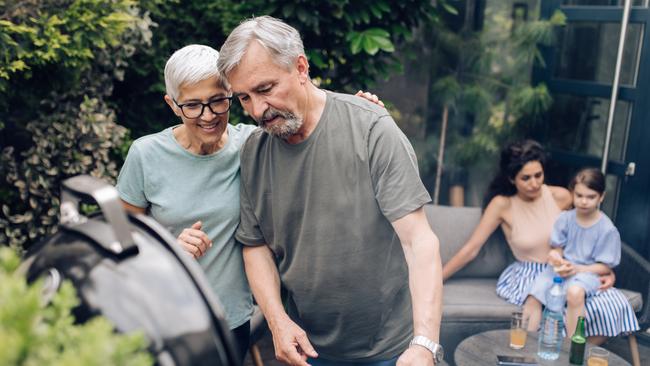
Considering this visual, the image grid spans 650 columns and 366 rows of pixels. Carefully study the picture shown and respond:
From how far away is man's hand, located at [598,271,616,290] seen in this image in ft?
12.8

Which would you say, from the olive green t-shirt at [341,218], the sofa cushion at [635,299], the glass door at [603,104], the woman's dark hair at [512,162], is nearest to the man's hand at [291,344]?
the olive green t-shirt at [341,218]

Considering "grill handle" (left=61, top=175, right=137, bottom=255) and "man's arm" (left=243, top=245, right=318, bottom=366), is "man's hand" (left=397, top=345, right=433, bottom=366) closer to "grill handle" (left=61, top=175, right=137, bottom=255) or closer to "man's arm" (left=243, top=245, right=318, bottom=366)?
"man's arm" (left=243, top=245, right=318, bottom=366)

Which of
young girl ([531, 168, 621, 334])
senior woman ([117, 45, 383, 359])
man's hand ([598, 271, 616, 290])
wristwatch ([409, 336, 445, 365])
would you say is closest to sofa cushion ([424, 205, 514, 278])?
young girl ([531, 168, 621, 334])

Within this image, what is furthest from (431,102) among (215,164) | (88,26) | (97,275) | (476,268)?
(97,275)

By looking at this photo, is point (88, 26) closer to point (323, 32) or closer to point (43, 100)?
point (43, 100)

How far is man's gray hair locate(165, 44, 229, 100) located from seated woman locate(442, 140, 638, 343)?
2.75 meters

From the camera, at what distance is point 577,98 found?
4957 mm

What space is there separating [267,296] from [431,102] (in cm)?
379

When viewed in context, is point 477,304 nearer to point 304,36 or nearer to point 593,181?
point 593,181

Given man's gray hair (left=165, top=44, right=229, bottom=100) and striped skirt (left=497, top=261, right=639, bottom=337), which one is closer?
man's gray hair (left=165, top=44, right=229, bottom=100)

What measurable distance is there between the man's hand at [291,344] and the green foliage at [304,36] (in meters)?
2.11

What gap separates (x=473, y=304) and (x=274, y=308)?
7.74ft

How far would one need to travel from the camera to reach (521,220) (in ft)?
13.6

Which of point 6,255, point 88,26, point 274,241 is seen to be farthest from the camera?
point 88,26
